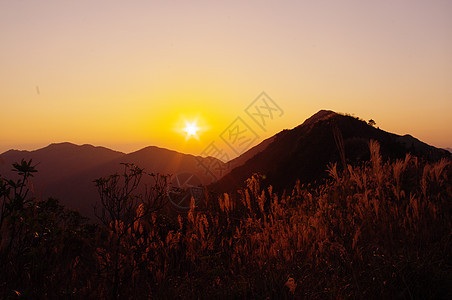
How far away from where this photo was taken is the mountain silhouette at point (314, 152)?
17.4 meters

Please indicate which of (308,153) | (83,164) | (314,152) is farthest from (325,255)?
(83,164)

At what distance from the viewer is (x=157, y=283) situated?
338 cm

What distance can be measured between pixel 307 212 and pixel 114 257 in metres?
2.80

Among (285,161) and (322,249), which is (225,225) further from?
(285,161)

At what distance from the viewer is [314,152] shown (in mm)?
20578

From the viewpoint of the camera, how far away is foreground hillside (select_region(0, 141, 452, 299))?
9.17 feet

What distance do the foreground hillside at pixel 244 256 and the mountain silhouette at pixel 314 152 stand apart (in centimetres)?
1165

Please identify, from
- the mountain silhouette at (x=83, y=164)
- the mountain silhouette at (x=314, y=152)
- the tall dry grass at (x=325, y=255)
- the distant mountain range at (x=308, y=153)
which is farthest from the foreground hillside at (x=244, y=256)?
the mountain silhouette at (x=83, y=164)

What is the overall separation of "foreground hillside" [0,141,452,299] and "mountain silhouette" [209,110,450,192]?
459 inches

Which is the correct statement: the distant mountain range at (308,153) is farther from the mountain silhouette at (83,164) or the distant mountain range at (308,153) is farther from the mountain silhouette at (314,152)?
the mountain silhouette at (83,164)

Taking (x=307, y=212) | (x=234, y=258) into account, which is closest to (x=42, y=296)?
(x=234, y=258)

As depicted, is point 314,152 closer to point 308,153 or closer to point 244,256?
point 308,153

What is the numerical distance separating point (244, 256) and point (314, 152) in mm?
17366

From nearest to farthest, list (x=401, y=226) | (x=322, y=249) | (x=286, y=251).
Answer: (x=322, y=249) → (x=286, y=251) → (x=401, y=226)
